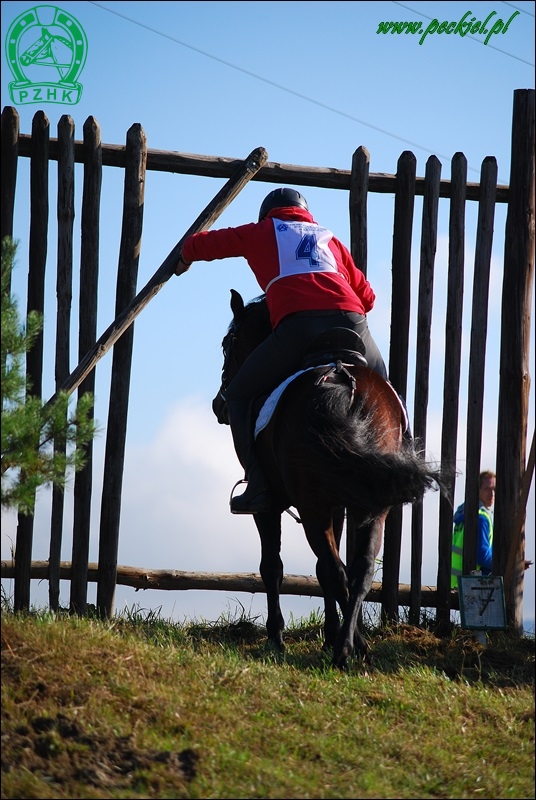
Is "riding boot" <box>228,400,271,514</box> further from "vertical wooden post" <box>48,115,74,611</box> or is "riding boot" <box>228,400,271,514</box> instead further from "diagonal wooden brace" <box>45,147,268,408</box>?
"vertical wooden post" <box>48,115,74,611</box>

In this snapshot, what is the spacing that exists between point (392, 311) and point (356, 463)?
7.16 feet

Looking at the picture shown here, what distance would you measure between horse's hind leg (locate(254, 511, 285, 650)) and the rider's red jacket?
1.21 metres

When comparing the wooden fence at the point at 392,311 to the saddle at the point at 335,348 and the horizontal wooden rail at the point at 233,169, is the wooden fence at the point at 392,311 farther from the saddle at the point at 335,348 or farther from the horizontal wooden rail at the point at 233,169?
the saddle at the point at 335,348

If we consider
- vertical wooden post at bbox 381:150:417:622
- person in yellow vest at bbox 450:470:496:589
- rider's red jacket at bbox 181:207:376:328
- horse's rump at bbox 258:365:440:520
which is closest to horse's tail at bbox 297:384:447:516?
horse's rump at bbox 258:365:440:520

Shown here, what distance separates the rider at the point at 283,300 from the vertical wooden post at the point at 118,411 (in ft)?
2.02

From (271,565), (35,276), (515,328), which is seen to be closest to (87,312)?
(35,276)

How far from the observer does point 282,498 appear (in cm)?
627

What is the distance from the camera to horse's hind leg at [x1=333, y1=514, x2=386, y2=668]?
5605 millimetres

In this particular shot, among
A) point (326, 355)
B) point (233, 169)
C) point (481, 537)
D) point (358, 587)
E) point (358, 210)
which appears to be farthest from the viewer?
point (481, 537)

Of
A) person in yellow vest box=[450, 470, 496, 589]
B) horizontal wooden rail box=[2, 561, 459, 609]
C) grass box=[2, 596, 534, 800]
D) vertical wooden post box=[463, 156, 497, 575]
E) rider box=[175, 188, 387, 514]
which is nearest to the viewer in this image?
grass box=[2, 596, 534, 800]

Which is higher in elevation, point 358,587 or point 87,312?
point 87,312

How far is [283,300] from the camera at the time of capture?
20.2 feet

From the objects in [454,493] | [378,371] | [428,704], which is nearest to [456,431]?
[454,493]

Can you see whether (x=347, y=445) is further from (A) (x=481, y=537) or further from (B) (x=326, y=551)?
(A) (x=481, y=537)
